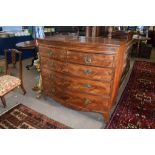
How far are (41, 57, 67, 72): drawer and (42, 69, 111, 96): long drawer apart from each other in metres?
0.09

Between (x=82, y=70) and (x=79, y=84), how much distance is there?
0.24m

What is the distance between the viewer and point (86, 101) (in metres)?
2.38

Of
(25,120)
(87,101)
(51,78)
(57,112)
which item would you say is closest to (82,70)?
(87,101)

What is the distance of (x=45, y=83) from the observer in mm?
2836

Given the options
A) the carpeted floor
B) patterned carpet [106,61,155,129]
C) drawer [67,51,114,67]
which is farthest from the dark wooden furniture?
patterned carpet [106,61,155,129]

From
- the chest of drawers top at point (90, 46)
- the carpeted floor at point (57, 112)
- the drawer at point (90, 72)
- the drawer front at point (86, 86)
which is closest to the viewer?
the chest of drawers top at point (90, 46)

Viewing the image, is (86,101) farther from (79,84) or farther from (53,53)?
(53,53)

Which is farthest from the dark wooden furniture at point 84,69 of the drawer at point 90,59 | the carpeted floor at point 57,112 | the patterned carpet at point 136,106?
the patterned carpet at point 136,106

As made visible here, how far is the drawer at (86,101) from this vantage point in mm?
2295

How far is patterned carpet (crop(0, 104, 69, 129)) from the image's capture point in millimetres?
2332

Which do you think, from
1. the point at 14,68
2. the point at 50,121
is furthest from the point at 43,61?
the point at 14,68

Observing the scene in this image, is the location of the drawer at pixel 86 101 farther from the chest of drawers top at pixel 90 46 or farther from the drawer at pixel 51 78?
the chest of drawers top at pixel 90 46

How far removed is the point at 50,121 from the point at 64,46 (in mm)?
1172
